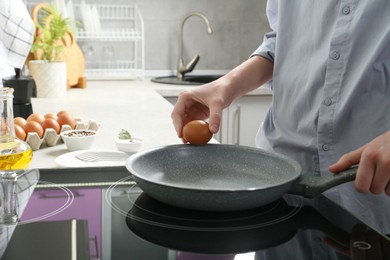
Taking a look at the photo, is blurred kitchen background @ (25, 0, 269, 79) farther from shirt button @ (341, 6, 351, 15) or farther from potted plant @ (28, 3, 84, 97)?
shirt button @ (341, 6, 351, 15)

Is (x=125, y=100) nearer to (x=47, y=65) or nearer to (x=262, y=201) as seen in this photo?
(x=47, y=65)

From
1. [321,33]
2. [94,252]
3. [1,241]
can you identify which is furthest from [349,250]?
[321,33]

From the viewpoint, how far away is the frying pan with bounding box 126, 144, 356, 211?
70 cm

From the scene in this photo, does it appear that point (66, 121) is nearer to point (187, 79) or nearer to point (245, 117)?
point (245, 117)

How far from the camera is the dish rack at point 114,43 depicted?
2.81 meters

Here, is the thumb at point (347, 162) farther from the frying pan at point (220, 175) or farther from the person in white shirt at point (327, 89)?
the person in white shirt at point (327, 89)

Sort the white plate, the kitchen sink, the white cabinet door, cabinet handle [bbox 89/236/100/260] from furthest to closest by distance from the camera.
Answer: the kitchen sink < the white cabinet door < the white plate < cabinet handle [bbox 89/236/100/260]

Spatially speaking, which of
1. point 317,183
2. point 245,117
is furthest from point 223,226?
point 245,117

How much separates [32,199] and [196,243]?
29 cm

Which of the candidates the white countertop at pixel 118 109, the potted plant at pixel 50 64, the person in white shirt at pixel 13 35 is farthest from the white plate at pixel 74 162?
the potted plant at pixel 50 64

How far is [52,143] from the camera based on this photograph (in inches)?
52.7

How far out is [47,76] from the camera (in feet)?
7.06

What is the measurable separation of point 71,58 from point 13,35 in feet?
1.88

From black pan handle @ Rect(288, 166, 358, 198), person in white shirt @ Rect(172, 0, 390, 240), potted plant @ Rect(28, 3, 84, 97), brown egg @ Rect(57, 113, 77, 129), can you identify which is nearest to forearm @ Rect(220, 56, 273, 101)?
person in white shirt @ Rect(172, 0, 390, 240)
